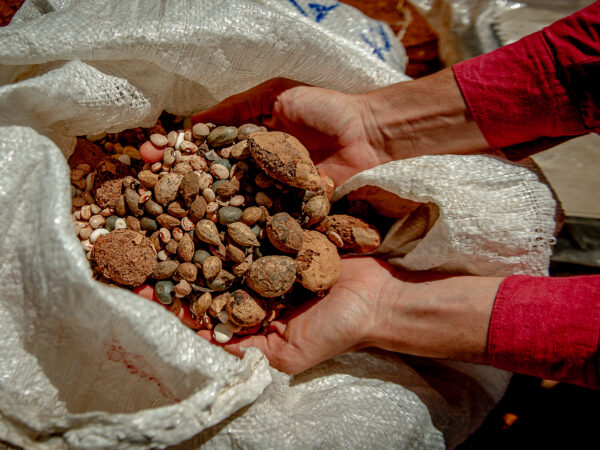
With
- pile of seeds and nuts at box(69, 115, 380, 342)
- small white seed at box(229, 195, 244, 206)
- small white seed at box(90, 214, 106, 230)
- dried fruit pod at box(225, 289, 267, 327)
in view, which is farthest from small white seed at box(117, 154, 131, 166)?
dried fruit pod at box(225, 289, 267, 327)

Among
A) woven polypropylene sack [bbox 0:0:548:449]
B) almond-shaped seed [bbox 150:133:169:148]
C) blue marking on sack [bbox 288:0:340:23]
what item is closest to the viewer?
woven polypropylene sack [bbox 0:0:548:449]

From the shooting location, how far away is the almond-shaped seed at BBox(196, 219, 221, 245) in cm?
67

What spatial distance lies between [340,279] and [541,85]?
0.46m

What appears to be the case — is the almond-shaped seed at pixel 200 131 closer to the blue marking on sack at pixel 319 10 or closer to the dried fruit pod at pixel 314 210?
the dried fruit pod at pixel 314 210

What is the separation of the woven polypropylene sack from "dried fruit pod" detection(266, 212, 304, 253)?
0.56 feet

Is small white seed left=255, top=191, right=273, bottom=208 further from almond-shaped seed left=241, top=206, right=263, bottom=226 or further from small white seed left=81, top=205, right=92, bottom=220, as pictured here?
small white seed left=81, top=205, right=92, bottom=220

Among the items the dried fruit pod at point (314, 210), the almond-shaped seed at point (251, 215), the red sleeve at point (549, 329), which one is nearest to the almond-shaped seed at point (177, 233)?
the almond-shaped seed at point (251, 215)

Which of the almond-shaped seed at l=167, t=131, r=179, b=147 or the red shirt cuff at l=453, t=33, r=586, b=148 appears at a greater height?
the red shirt cuff at l=453, t=33, r=586, b=148

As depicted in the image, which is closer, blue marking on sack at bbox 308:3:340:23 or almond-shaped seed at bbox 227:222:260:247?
almond-shaped seed at bbox 227:222:260:247

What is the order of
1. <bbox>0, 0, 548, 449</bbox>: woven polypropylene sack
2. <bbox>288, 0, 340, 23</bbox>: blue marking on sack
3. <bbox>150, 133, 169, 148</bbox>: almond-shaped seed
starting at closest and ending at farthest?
1. <bbox>0, 0, 548, 449</bbox>: woven polypropylene sack
2. <bbox>150, 133, 169, 148</bbox>: almond-shaped seed
3. <bbox>288, 0, 340, 23</bbox>: blue marking on sack

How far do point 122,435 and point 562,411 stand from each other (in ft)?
2.90

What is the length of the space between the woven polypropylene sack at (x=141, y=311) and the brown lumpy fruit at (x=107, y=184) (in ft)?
0.20

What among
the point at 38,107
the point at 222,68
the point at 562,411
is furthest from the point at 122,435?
the point at 562,411

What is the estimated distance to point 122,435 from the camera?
1.50 feet
